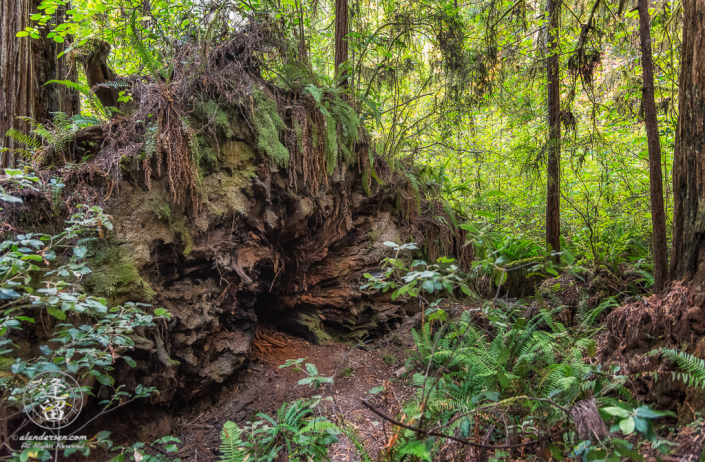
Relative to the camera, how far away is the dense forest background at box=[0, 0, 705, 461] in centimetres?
227

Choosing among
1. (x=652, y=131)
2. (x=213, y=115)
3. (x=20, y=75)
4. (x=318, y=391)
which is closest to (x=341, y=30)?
(x=213, y=115)

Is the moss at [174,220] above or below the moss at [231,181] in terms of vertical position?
below

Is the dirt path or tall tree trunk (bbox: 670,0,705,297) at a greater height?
tall tree trunk (bbox: 670,0,705,297)

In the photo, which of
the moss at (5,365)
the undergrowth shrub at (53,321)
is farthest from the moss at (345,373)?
the moss at (5,365)

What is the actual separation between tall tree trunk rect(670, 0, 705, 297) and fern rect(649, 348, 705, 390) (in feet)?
1.95

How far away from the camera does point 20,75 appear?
12.1ft

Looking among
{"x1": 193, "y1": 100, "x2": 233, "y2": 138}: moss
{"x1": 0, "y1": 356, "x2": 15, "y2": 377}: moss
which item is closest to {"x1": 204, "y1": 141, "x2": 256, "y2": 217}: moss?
{"x1": 193, "y1": 100, "x2": 233, "y2": 138}: moss

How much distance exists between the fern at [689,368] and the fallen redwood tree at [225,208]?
3.89 m

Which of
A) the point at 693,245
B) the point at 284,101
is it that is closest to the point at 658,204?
the point at 693,245

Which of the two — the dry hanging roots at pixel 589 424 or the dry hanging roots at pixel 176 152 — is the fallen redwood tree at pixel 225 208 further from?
the dry hanging roots at pixel 589 424

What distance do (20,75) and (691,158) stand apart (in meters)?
6.22

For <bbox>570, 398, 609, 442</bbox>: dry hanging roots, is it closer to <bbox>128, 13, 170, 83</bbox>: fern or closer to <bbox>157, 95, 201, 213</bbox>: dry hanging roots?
<bbox>157, 95, 201, 213</bbox>: dry hanging roots

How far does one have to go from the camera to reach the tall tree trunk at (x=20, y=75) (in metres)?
3.59

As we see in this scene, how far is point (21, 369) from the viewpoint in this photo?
1.95m
